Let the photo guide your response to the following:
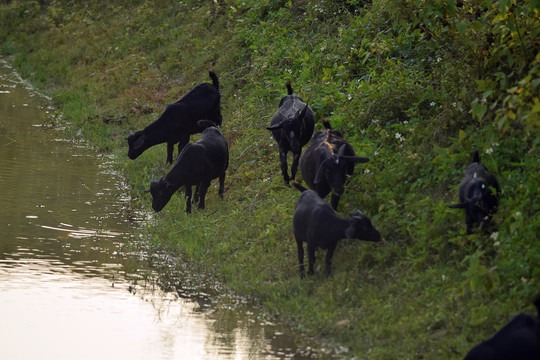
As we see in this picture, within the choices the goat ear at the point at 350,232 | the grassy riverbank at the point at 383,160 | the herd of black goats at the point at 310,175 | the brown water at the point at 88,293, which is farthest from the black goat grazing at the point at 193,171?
the goat ear at the point at 350,232

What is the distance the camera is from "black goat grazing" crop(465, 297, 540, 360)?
5598 mm

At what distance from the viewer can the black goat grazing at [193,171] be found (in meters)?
11.2

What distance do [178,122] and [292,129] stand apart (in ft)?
9.86

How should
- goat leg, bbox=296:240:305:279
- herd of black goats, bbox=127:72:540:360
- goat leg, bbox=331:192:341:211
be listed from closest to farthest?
herd of black goats, bbox=127:72:540:360 < goat leg, bbox=296:240:305:279 < goat leg, bbox=331:192:341:211

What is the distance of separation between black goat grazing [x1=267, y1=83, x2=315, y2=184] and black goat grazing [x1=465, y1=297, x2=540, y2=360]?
5.37 meters

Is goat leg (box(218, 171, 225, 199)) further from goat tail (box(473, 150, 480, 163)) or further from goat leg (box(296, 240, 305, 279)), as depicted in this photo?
goat tail (box(473, 150, 480, 163))

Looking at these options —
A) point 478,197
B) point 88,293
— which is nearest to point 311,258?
point 478,197

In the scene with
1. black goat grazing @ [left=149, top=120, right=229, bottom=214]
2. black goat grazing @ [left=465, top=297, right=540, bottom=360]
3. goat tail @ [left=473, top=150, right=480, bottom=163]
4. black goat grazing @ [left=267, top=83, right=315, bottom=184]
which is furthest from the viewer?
black goat grazing @ [left=149, top=120, right=229, bottom=214]

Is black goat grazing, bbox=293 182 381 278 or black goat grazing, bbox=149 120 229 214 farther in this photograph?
black goat grazing, bbox=149 120 229 214

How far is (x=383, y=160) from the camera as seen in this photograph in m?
10.0

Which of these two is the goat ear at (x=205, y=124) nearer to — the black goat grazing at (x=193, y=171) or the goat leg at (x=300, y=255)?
the black goat grazing at (x=193, y=171)

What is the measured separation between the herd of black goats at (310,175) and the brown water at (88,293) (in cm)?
99

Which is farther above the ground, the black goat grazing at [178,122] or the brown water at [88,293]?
the black goat grazing at [178,122]

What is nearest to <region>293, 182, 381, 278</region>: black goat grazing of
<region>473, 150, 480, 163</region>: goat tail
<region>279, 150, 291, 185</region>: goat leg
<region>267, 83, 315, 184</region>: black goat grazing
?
<region>473, 150, 480, 163</region>: goat tail
